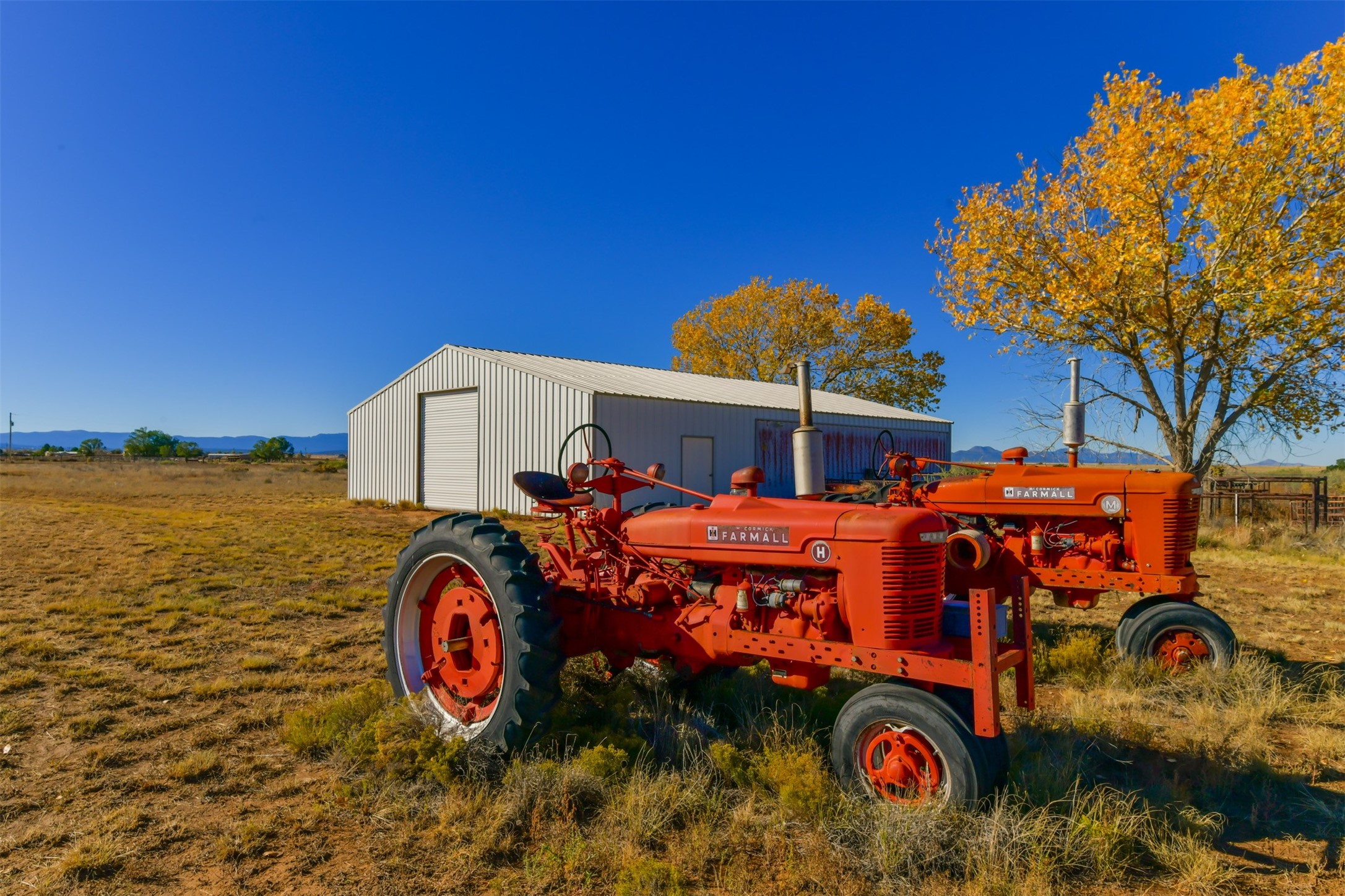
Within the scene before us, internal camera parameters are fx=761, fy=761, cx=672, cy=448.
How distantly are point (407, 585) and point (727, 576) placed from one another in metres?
1.91

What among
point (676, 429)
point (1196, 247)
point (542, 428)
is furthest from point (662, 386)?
point (1196, 247)

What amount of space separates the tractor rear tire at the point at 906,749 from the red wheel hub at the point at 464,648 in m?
1.75

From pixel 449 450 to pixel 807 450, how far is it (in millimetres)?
17764

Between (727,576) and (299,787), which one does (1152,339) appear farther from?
(299,787)

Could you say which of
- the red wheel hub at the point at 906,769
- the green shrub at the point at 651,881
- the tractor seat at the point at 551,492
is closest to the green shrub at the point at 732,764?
the red wheel hub at the point at 906,769

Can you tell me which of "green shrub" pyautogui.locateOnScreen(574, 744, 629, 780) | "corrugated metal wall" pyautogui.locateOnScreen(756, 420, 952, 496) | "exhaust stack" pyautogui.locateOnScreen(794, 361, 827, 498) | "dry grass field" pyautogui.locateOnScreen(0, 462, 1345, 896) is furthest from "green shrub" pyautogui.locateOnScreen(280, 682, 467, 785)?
"corrugated metal wall" pyautogui.locateOnScreen(756, 420, 952, 496)

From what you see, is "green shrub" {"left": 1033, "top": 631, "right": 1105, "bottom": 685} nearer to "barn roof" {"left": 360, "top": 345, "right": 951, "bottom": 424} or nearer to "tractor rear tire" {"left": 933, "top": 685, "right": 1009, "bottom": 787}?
"tractor rear tire" {"left": 933, "top": 685, "right": 1009, "bottom": 787}

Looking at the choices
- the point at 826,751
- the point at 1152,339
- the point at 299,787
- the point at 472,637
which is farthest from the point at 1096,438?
the point at 299,787

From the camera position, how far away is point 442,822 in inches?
131

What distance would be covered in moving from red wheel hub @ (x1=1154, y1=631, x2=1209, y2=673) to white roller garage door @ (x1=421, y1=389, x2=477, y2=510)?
16.1m

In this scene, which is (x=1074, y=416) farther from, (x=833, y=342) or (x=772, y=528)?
(x=833, y=342)

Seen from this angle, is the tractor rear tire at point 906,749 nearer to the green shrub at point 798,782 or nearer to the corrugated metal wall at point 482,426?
the green shrub at point 798,782

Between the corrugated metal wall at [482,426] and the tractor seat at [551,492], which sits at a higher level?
the corrugated metal wall at [482,426]

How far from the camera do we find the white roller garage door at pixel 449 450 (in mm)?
19766
